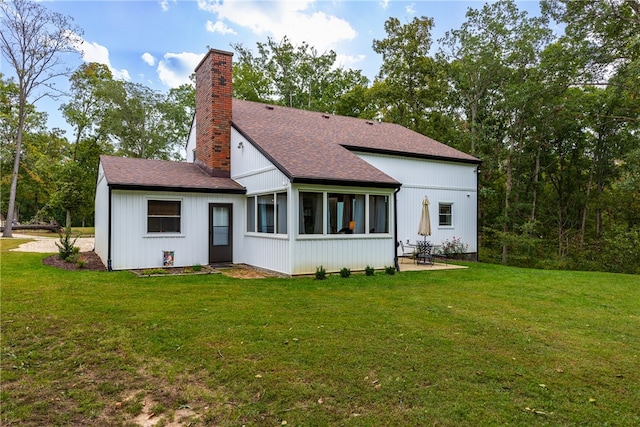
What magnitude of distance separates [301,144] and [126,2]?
690cm

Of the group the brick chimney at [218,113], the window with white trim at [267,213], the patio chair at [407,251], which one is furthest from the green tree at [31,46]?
the patio chair at [407,251]

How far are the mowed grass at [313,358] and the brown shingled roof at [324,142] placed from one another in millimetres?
3635

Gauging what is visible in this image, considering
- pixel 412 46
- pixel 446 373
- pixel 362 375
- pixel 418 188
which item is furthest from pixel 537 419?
pixel 412 46

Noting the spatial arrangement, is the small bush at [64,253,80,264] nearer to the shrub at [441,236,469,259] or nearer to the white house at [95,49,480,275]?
the white house at [95,49,480,275]

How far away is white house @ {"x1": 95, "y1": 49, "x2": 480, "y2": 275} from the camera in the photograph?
31.0 ft

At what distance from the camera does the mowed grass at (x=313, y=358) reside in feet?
9.56

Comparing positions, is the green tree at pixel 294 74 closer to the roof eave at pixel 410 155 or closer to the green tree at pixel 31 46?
the green tree at pixel 31 46

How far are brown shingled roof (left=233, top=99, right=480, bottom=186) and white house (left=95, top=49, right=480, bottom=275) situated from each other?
60 mm

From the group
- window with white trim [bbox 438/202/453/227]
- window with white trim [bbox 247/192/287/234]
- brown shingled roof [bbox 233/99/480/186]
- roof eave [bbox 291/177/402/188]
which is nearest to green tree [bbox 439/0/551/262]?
window with white trim [bbox 438/202/453/227]

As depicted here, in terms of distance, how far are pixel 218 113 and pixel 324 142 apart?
3693mm

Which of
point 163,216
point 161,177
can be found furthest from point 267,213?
point 161,177

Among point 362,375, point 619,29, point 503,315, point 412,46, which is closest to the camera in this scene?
point 362,375

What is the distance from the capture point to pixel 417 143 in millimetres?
16094

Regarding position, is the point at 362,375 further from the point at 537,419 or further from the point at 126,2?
the point at 126,2
